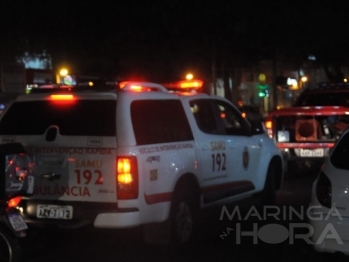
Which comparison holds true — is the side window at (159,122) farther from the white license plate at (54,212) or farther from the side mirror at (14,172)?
the side mirror at (14,172)

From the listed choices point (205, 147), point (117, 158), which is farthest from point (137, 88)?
point (117, 158)

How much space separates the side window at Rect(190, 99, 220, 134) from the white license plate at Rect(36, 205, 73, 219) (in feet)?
7.54

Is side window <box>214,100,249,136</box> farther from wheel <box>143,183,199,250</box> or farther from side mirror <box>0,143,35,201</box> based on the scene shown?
side mirror <box>0,143,35,201</box>

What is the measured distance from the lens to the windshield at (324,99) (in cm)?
1627

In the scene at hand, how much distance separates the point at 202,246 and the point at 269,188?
8.77 ft

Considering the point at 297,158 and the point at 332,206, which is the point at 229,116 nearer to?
the point at 297,158

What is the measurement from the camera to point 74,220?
7.51 m

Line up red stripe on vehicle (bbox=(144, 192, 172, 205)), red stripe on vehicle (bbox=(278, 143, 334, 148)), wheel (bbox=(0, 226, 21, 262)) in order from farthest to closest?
red stripe on vehicle (bbox=(278, 143, 334, 148)) < red stripe on vehicle (bbox=(144, 192, 172, 205)) < wheel (bbox=(0, 226, 21, 262))

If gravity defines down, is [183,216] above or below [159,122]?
below

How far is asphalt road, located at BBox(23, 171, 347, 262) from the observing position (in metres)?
8.07

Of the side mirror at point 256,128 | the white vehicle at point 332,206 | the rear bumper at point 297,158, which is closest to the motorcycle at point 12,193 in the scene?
the white vehicle at point 332,206

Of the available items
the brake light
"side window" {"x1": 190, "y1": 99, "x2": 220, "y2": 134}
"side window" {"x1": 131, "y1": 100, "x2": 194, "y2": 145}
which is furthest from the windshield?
the brake light

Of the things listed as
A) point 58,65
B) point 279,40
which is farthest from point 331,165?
point 279,40

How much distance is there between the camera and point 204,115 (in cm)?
948
